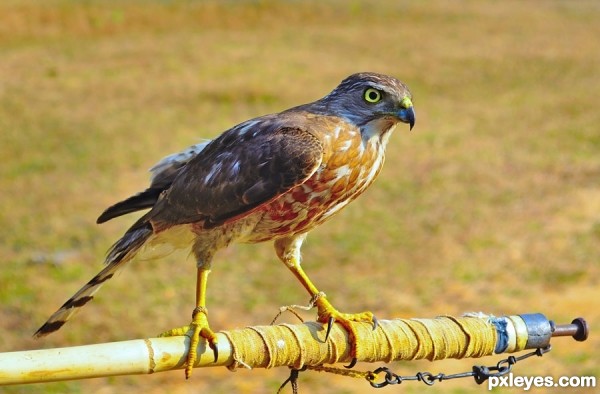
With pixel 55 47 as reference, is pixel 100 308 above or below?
below

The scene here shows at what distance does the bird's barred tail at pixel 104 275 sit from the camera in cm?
426

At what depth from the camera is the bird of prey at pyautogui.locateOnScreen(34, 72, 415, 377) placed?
13.4 feet

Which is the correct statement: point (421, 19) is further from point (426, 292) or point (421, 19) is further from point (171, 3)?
point (426, 292)

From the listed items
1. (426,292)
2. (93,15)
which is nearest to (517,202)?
(426,292)

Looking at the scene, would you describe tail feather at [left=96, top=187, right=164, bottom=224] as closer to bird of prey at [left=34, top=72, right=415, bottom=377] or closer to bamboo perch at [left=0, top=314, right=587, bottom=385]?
bird of prey at [left=34, top=72, right=415, bottom=377]

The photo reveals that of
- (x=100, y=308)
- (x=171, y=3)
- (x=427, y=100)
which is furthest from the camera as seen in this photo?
(x=171, y=3)

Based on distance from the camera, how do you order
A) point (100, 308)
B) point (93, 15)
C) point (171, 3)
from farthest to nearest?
point (171, 3) < point (93, 15) < point (100, 308)

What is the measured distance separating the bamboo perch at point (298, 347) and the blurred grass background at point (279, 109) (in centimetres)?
514

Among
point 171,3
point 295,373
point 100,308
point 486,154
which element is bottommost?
point 100,308

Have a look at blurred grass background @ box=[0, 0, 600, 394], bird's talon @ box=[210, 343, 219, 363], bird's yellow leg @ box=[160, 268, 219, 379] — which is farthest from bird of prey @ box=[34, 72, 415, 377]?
blurred grass background @ box=[0, 0, 600, 394]

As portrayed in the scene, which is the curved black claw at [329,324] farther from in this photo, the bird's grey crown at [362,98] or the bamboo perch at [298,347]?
the bird's grey crown at [362,98]

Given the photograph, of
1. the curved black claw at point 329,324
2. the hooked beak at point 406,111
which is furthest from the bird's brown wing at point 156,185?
the curved black claw at point 329,324

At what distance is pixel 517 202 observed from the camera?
13961 millimetres

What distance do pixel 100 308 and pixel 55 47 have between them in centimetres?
1506
